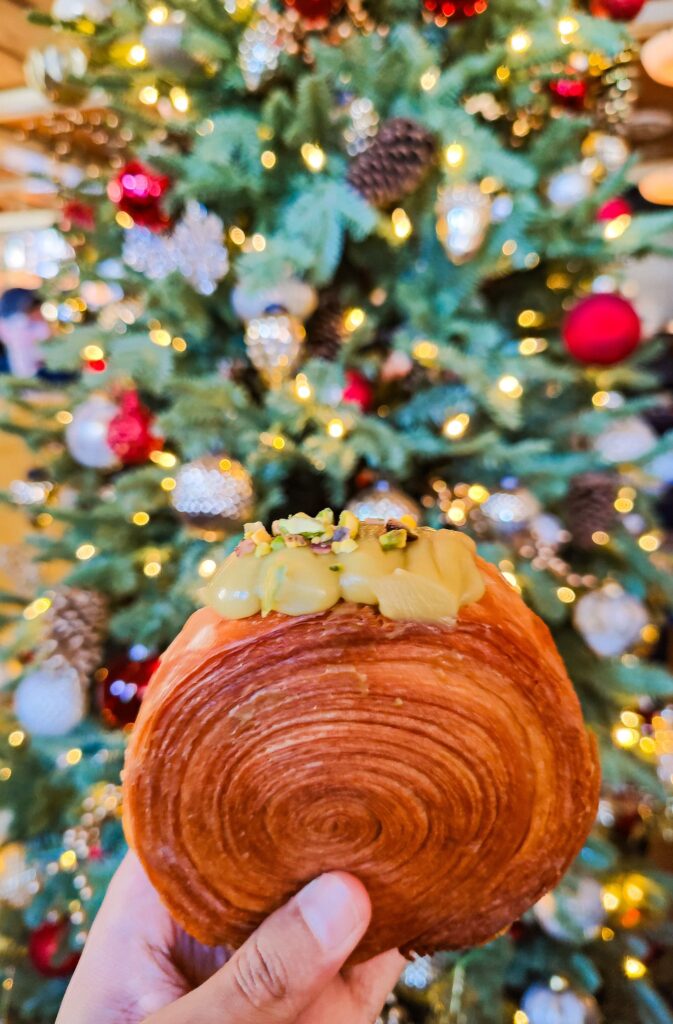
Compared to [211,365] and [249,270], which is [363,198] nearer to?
[249,270]

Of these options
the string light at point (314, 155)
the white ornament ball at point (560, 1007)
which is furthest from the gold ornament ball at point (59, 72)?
the white ornament ball at point (560, 1007)

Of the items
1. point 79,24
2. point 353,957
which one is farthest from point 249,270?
point 353,957

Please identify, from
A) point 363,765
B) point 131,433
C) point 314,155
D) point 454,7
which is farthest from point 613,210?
point 363,765

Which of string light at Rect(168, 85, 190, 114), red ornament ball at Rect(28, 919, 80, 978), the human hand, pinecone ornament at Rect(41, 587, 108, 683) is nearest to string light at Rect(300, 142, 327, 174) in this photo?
string light at Rect(168, 85, 190, 114)

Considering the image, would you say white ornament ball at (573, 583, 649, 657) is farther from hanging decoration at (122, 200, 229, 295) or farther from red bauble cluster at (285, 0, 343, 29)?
red bauble cluster at (285, 0, 343, 29)

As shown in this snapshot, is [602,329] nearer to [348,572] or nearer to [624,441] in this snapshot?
[624,441]

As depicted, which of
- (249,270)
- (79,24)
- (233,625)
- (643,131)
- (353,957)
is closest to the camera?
(233,625)
